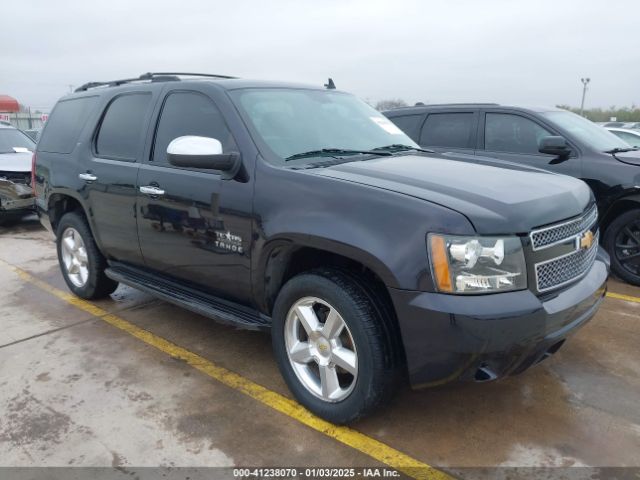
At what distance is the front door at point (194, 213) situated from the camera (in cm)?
323

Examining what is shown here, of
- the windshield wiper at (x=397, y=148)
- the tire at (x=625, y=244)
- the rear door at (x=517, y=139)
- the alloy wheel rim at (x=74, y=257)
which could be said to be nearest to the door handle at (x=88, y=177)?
the alloy wheel rim at (x=74, y=257)

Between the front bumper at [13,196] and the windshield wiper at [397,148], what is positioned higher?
the windshield wiper at [397,148]

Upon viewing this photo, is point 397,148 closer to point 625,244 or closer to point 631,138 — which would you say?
point 625,244

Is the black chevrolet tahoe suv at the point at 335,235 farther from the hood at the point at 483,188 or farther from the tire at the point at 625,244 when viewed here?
the tire at the point at 625,244

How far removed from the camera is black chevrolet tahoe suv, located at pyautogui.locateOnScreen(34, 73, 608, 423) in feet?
7.88

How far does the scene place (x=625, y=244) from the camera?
17.5 feet

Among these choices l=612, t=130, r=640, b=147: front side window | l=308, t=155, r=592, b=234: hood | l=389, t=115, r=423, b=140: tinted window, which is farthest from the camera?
l=612, t=130, r=640, b=147: front side window

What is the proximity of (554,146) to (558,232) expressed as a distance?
117 inches

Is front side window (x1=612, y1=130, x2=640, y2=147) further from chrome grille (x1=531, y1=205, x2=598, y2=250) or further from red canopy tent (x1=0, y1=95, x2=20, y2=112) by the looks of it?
red canopy tent (x1=0, y1=95, x2=20, y2=112)

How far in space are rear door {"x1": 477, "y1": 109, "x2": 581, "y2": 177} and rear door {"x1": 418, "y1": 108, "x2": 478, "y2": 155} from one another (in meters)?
0.12

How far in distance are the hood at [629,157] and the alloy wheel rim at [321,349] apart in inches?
153

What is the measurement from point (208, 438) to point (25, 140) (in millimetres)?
9046

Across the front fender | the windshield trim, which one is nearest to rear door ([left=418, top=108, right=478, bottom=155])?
the windshield trim

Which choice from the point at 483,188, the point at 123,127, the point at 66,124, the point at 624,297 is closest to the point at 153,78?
the point at 123,127
